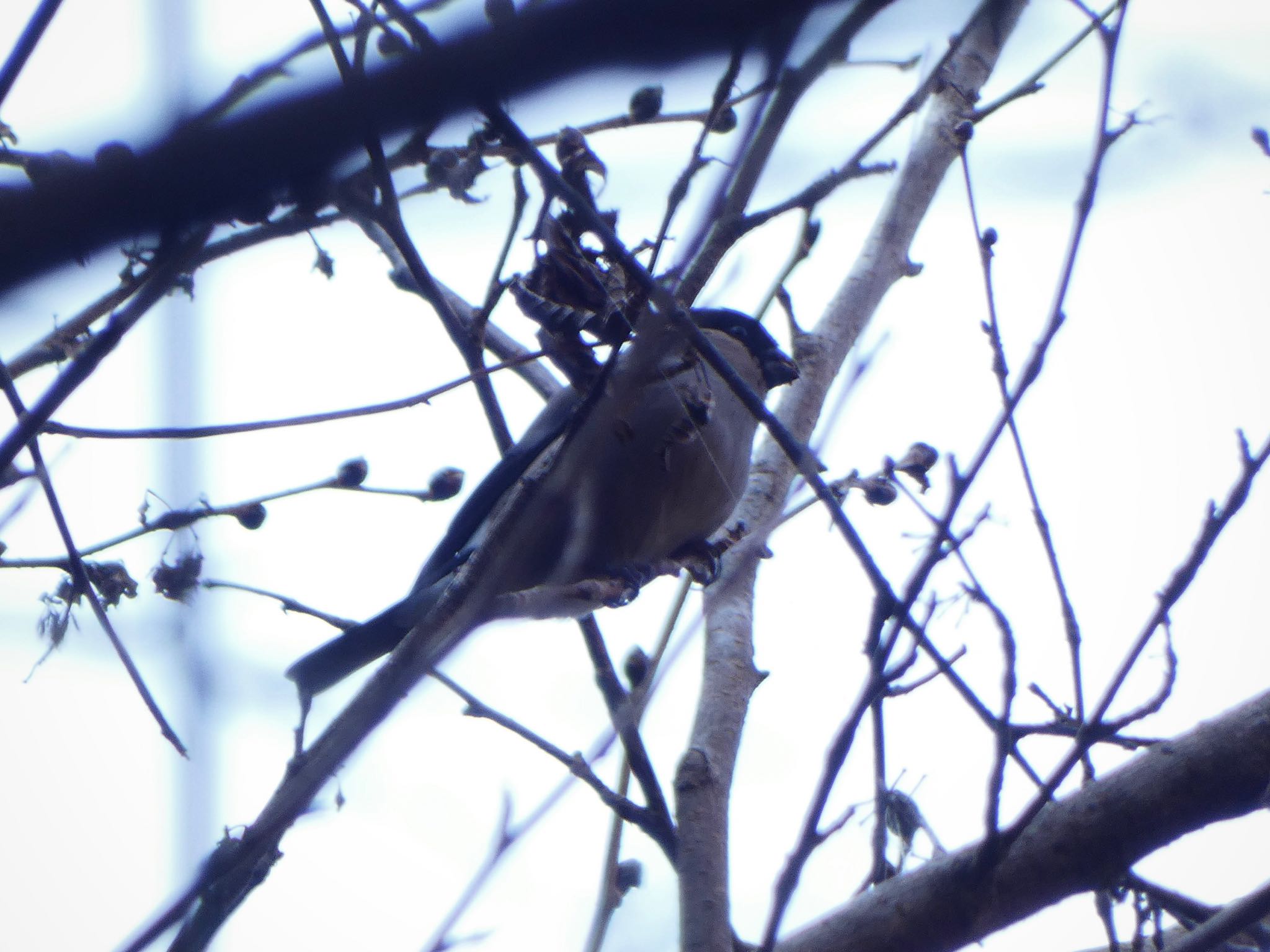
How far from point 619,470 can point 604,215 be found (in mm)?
A: 1981

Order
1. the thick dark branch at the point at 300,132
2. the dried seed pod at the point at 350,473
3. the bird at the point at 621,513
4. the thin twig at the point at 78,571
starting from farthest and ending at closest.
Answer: the bird at the point at 621,513
the dried seed pod at the point at 350,473
the thin twig at the point at 78,571
the thick dark branch at the point at 300,132

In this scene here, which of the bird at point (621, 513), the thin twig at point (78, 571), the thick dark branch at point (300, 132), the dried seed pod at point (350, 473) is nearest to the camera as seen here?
the thick dark branch at point (300, 132)

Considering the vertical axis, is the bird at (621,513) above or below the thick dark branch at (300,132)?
above

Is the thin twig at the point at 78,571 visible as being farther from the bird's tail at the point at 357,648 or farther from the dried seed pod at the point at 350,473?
the bird's tail at the point at 357,648

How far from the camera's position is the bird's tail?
362 cm

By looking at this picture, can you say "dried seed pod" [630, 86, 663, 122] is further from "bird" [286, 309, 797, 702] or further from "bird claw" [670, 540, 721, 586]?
"bird claw" [670, 540, 721, 586]

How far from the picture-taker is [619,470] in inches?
141

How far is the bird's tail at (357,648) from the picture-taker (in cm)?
362

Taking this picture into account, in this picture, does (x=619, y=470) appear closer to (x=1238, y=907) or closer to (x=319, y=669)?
(x=319, y=669)

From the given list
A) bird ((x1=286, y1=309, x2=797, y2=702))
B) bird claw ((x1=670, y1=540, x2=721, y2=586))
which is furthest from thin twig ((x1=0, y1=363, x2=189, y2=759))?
bird claw ((x1=670, y1=540, x2=721, y2=586))

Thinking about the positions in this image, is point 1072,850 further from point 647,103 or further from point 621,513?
point 621,513

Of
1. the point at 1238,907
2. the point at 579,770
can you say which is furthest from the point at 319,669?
the point at 1238,907

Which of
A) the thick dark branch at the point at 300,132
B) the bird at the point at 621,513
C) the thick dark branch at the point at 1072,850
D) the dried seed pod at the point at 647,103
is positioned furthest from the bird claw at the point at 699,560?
the thick dark branch at the point at 300,132

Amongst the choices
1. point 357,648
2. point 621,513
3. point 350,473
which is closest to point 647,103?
point 350,473
